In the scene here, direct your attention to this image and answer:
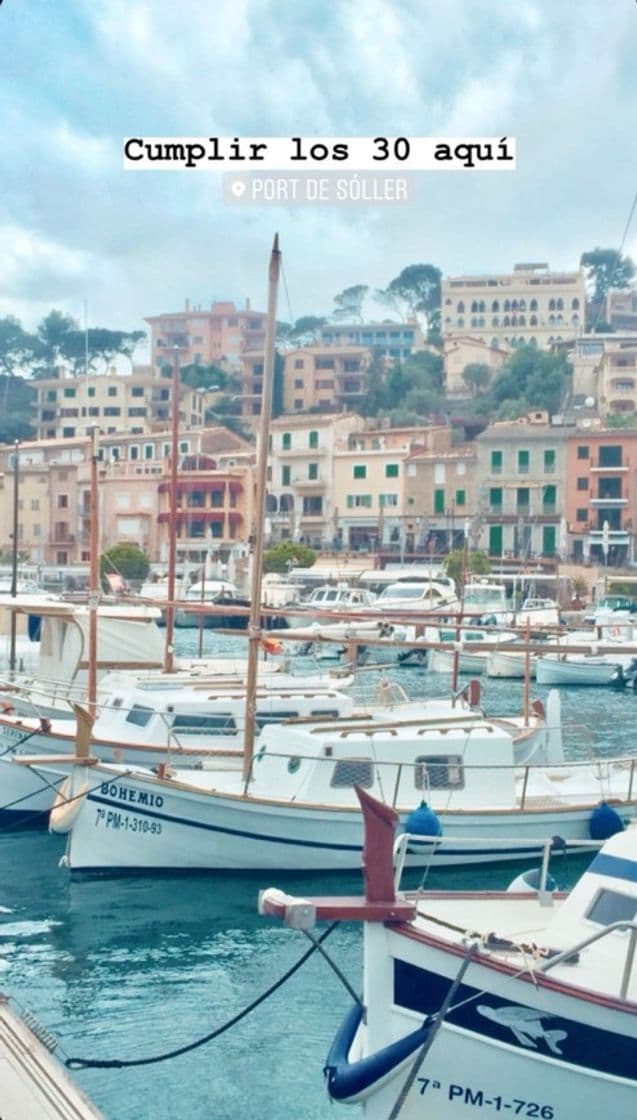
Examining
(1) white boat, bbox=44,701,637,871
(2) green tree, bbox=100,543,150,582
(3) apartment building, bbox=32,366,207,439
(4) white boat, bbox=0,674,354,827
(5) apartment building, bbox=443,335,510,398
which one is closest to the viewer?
(1) white boat, bbox=44,701,637,871

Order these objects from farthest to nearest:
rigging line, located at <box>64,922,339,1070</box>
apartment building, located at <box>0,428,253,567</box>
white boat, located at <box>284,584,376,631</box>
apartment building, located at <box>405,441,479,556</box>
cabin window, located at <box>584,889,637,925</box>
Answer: apartment building, located at <box>0,428,253,567</box>, apartment building, located at <box>405,441,479,556</box>, white boat, located at <box>284,584,376,631</box>, rigging line, located at <box>64,922,339,1070</box>, cabin window, located at <box>584,889,637,925</box>

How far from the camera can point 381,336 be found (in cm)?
14075

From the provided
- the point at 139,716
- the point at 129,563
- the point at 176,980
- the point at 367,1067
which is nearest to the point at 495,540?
the point at 129,563

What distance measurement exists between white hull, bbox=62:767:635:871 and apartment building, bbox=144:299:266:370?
4600 inches

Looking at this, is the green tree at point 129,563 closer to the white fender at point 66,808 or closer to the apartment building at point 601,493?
the apartment building at point 601,493

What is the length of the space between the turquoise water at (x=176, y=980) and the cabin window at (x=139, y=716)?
8.89ft

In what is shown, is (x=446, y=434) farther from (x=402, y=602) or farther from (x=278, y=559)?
(x=402, y=602)

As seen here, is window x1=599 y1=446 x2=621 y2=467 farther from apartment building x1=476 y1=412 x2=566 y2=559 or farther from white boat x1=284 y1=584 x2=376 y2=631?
white boat x1=284 y1=584 x2=376 y2=631

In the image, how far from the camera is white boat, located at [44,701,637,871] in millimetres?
18469

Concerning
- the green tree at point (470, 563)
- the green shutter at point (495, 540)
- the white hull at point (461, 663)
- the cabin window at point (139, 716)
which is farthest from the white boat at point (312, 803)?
the green shutter at point (495, 540)

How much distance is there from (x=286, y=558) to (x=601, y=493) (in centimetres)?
1837

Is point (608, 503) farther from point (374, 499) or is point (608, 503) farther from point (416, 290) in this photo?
point (416, 290)

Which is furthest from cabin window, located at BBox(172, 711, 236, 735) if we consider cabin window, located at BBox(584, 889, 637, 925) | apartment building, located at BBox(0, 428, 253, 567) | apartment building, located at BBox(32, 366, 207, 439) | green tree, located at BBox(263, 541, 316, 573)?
apartment building, located at BBox(32, 366, 207, 439)

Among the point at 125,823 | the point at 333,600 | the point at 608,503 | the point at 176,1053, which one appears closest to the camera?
the point at 176,1053
